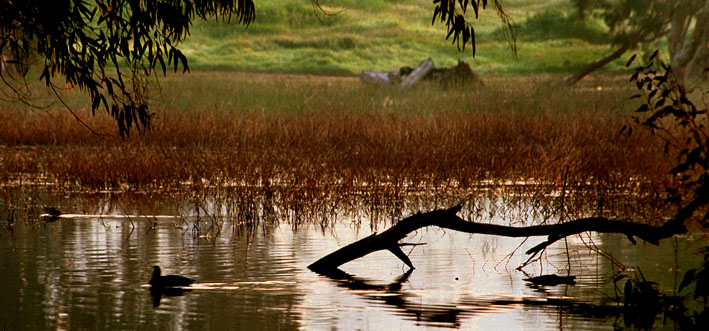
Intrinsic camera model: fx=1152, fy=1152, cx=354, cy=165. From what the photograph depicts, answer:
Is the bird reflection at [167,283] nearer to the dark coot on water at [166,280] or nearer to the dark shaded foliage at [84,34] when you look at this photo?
the dark coot on water at [166,280]

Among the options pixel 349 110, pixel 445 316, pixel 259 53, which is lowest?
pixel 445 316

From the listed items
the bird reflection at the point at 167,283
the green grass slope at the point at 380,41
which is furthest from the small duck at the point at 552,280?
the green grass slope at the point at 380,41

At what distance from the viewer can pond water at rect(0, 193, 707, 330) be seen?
796 centimetres

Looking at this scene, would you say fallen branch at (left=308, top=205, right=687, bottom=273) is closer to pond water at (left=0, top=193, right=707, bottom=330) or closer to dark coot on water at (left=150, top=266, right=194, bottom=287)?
pond water at (left=0, top=193, right=707, bottom=330)

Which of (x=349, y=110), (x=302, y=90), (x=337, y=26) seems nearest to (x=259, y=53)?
(x=337, y=26)

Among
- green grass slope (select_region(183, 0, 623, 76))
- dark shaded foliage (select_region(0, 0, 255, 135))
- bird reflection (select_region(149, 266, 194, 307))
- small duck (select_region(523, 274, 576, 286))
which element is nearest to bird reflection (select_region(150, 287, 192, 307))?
bird reflection (select_region(149, 266, 194, 307))

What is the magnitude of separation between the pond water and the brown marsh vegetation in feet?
2.94

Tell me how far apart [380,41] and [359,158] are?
47279 mm

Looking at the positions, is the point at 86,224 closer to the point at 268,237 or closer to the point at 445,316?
the point at 268,237

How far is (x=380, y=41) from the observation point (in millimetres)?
64250

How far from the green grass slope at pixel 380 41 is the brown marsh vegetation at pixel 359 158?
27482 mm

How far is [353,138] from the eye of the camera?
68.0 ft

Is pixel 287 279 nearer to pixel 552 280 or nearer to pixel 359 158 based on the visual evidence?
pixel 552 280

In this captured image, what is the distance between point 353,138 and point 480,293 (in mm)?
11893
